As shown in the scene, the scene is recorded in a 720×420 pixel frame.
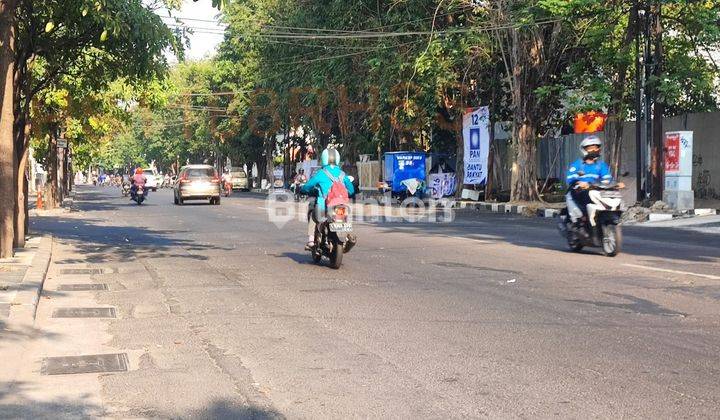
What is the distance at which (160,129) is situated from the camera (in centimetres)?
11675

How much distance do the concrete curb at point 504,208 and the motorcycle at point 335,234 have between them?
15778 millimetres

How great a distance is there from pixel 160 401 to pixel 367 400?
1332 mm

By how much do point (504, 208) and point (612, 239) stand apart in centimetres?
1882

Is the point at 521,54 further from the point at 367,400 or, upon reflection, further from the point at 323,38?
the point at 367,400

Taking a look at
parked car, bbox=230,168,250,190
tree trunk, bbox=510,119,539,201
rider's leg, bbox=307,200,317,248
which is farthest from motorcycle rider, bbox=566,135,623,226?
parked car, bbox=230,168,250,190

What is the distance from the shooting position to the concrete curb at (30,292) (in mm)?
8922

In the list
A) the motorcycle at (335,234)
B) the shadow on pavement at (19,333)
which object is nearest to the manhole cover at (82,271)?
the motorcycle at (335,234)

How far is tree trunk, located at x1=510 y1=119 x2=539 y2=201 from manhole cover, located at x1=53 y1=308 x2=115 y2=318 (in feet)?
83.5

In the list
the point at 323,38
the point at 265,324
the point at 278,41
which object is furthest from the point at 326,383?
the point at 278,41

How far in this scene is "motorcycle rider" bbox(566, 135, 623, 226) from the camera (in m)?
14.8

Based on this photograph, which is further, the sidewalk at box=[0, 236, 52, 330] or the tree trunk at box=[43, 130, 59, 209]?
the tree trunk at box=[43, 130, 59, 209]

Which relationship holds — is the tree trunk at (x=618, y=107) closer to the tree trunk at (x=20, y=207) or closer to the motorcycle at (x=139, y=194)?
the tree trunk at (x=20, y=207)

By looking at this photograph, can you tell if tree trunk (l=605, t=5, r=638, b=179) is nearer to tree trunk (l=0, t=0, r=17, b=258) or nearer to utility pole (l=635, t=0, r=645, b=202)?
utility pole (l=635, t=0, r=645, b=202)

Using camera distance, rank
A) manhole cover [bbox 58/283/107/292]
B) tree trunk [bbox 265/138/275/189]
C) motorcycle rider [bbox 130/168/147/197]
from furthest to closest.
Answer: tree trunk [bbox 265/138/275/189] → motorcycle rider [bbox 130/168/147/197] → manhole cover [bbox 58/283/107/292]
